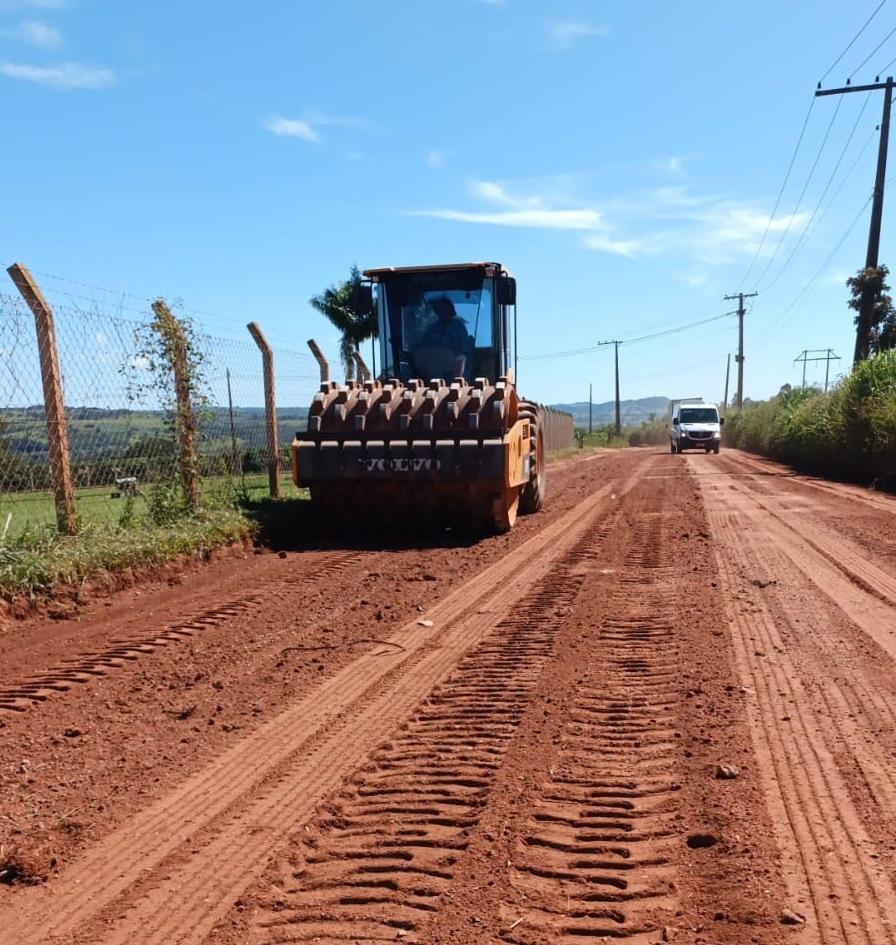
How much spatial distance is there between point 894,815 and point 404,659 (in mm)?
2804

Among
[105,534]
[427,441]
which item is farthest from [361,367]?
[105,534]

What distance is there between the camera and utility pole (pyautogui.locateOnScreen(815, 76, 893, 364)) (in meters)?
25.8

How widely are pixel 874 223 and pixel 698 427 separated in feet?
40.6

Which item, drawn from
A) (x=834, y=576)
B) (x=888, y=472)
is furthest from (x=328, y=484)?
(x=888, y=472)

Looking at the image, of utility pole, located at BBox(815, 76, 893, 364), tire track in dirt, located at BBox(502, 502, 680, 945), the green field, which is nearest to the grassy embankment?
the green field

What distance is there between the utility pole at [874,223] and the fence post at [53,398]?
2322 cm

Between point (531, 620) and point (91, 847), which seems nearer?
point (91, 847)

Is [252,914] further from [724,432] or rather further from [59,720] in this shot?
[724,432]

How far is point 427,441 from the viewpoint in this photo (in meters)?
9.61

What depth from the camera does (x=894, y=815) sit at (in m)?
3.12

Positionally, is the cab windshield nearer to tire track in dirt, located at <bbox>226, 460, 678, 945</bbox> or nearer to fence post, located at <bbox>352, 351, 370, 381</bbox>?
fence post, located at <bbox>352, 351, 370, 381</bbox>

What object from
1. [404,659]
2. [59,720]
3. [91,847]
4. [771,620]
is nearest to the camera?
[91,847]

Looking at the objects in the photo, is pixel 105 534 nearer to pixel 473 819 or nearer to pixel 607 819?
pixel 473 819

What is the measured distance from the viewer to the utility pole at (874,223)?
1015 inches
